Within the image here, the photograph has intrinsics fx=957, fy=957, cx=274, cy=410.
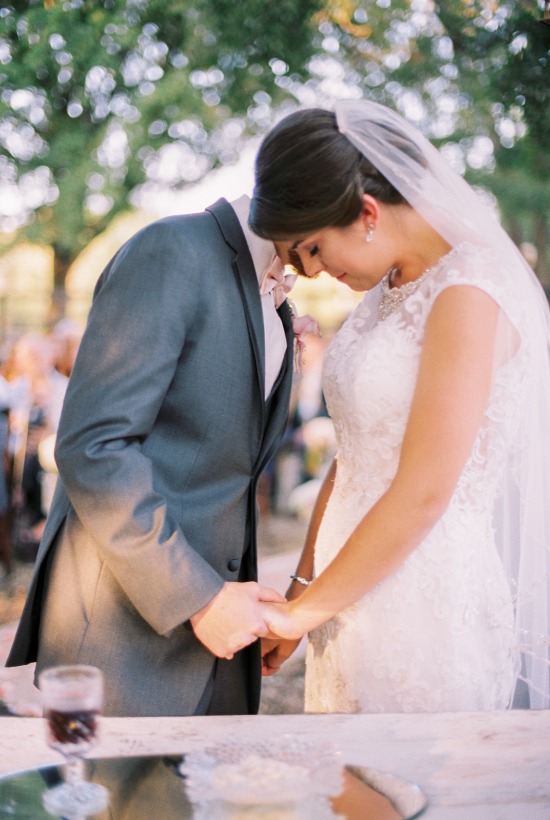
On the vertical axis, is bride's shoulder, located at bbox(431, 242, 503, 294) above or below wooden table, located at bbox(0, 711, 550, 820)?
above

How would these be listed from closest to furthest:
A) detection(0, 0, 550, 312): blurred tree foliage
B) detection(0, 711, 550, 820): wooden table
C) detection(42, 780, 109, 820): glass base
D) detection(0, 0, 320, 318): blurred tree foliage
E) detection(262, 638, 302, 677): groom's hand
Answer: detection(42, 780, 109, 820): glass base < detection(0, 711, 550, 820): wooden table < detection(262, 638, 302, 677): groom's hand < detection(0, 0, 550, 312): blurred tree foliage < detection(0, 0, 320, 318): blurred tree foliage

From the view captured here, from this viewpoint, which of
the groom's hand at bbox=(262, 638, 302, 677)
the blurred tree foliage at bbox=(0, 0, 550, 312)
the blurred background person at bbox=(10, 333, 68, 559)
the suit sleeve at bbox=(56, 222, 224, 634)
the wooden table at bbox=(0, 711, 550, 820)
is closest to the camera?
the wooden table at bbox=(0, 711, 550, 820)

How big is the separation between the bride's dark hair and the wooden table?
35.4 inches

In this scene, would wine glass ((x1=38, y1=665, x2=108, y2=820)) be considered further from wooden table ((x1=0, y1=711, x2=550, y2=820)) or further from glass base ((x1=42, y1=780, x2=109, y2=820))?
wooden table ((x1=0, y1=711, x2=550, y2=820))

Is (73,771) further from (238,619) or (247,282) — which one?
(247,282)

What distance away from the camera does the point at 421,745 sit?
1532 mm

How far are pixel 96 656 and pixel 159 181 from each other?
868 centimetres

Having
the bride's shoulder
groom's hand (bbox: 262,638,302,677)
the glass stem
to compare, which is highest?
the bride's shoulder

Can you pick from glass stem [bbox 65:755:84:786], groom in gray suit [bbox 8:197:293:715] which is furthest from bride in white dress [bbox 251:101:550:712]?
glass stem [bbox 65:755:84:786]

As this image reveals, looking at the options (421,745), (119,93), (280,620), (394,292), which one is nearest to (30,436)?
(119,93)

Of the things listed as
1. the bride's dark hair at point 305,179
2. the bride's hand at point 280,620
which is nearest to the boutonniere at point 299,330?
the bride's dark hair at point 305,179

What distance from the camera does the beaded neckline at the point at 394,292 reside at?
1947mm

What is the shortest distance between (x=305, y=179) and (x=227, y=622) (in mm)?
840

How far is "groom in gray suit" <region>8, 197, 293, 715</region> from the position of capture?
68.2 inches
